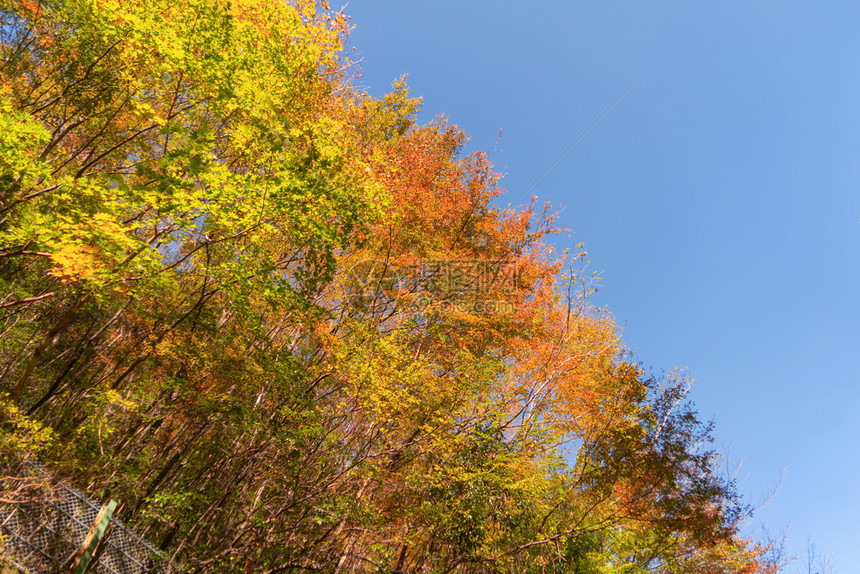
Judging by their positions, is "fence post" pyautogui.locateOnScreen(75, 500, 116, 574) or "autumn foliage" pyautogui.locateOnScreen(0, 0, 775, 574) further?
"autumn foliage" pyautogui.locateOnScreen(0, 0, 775, 574)

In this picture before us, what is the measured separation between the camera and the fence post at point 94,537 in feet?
15.5

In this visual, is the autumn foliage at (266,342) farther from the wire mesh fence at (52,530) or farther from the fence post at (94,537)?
the fence post at (94,537)

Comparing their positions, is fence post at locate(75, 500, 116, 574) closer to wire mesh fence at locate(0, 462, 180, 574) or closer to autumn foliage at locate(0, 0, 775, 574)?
wire mesh fence at locate(0, 462, 180, 574)

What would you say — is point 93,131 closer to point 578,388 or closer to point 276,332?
point 276,332

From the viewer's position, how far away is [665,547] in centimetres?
1138

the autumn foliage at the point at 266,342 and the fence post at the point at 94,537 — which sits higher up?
the autumn foliage at the point at 266,342

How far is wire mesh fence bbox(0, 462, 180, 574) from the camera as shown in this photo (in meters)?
6.13

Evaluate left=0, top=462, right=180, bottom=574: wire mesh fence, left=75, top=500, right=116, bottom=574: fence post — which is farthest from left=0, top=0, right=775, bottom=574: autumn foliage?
left=75, top=500, right=116, bottom=574: fence post

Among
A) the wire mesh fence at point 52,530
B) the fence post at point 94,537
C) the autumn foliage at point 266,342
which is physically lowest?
the wire mesh fence at point 52,530

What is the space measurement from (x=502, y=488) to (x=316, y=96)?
1071 centimetres

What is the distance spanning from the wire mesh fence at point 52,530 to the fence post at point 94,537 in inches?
57.6

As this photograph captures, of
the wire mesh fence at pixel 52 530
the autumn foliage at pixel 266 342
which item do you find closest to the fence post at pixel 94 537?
the wire mesh fence at pixel 52 530

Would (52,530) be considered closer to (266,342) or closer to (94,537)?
(94,537)

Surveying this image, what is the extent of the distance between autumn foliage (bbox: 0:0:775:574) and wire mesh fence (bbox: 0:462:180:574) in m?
0.62
